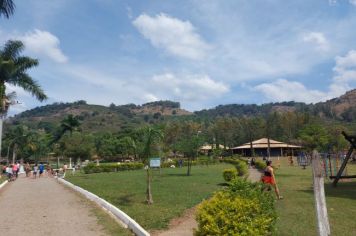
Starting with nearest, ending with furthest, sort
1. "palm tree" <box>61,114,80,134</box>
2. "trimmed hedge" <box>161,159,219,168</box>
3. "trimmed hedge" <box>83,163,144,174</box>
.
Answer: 1. "trimmed hedge" <box>83,163,144,174</box>
2. "trimmed hedge" <box>161,159,219,168</box>
3. "palm tree" <box>61,114,80,134</box>

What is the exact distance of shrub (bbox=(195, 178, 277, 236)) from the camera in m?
6.28

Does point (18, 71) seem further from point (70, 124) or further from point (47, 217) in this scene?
point (70, 124)

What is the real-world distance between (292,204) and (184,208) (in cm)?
337

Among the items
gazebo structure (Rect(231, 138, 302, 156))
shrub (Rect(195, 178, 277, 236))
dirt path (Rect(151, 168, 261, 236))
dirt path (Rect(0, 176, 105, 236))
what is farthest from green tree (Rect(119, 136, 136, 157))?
gazebo structure (Rect(231, 138, 302, 156))

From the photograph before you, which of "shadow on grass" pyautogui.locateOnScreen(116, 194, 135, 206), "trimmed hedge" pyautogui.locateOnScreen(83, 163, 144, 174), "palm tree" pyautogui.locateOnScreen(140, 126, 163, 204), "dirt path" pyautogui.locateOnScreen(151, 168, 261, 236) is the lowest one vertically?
"dirt path" pyautogui.locateOnScreen(151, 168, 261, 236)

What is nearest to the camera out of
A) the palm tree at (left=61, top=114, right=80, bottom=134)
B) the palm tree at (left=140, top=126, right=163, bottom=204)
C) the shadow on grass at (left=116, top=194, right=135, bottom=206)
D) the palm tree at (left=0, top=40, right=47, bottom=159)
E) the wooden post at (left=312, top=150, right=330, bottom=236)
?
the wooden post at (left=312, top=150, right=330, bottom=236)

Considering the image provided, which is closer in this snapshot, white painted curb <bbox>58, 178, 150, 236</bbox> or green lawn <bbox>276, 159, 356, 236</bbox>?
green lawn <bbox>276, 159, 356, 236</bbox>

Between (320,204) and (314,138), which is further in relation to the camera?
(314,138)

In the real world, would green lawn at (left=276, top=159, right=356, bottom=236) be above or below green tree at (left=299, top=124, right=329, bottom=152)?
below

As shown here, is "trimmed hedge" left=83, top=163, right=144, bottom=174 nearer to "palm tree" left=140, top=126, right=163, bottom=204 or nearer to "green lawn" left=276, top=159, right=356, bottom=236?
"palm tree" left=140, top=126, right=163, bottom=204

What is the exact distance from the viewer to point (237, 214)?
20.9 feet

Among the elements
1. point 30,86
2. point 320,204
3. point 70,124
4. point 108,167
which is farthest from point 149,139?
point 70,124

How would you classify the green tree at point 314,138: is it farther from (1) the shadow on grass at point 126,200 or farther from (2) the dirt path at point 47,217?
(2) the dirt path at point 47,217

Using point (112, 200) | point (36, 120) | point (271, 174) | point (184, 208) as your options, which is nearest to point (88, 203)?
point (112, 200)
